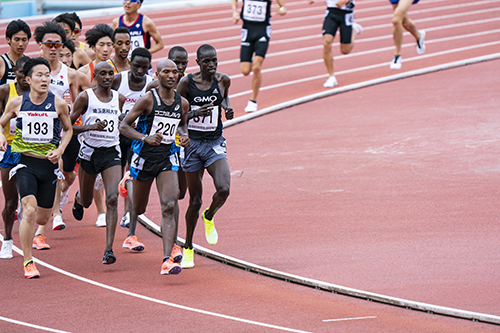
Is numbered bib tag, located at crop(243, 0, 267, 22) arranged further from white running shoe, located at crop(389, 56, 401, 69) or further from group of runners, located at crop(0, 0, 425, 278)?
group of runners, located at crop(0, 0, 425, 278)

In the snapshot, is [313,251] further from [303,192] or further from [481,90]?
[481,90]

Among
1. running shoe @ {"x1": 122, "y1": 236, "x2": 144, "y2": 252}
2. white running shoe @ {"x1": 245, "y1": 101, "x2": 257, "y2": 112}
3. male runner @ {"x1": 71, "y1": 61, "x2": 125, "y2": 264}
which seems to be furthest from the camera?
white running shoe @ {"x1": 245, "y1": 101, "x2": 257, "y2": 112}

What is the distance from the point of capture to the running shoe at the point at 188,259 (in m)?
8.39

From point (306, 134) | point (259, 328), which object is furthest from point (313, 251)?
point (306, 134)

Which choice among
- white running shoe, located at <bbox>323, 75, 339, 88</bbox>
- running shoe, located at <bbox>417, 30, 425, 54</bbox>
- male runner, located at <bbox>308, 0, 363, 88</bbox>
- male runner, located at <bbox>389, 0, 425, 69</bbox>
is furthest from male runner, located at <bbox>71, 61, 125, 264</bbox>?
running shoe, located at <bbox>417, 30, 425, 54</bbox>

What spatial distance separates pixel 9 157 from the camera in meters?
8.53

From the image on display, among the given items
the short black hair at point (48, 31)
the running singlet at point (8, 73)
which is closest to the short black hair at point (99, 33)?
the short black hair at point (48, 31)

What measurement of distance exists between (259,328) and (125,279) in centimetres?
184

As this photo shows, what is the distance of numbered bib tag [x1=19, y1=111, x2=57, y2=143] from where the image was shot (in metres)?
8.04

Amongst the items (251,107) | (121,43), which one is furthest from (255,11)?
(121,43)

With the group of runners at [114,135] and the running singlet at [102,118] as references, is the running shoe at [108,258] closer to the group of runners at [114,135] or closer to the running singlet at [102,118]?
the group of runners at [114,135]

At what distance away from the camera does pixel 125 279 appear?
8016 mm

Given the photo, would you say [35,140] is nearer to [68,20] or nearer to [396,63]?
[68,20]

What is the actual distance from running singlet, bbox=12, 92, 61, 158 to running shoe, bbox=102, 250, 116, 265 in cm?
110
